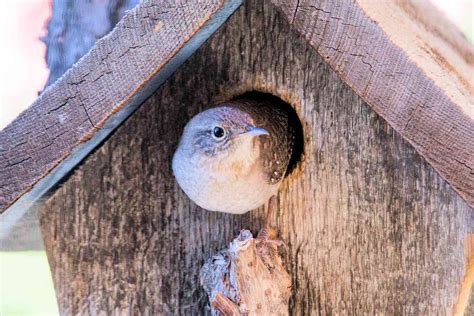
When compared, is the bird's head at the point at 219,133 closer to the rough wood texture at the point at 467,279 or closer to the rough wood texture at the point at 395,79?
the rough wood texture at the point at 395,79

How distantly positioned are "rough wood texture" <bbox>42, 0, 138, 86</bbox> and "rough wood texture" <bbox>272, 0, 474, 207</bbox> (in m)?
1.11

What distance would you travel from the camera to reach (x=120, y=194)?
7.85 feet

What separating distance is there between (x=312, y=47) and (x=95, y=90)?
559 mm

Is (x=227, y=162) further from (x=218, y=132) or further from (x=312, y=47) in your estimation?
(x=312, y=47)

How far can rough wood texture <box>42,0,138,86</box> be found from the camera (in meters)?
2.80

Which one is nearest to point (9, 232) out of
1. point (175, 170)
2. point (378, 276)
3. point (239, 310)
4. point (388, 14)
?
point (175, 170)

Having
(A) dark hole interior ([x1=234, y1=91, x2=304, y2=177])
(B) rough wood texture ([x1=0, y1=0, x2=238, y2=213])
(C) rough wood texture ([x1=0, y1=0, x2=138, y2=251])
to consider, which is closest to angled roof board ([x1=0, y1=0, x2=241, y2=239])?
(B) rough wood texture ([x1=0, y1=0, x2=238, y2=213])

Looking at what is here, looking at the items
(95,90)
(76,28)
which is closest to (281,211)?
(95,90)

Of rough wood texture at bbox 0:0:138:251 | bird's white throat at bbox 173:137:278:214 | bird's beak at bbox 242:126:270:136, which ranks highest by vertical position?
rough wood texture at bbox 0:0:138:251

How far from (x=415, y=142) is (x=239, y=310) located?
2.33 ft

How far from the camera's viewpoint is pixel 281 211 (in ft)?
7.73

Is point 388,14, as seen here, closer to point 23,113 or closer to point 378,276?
point 378,276

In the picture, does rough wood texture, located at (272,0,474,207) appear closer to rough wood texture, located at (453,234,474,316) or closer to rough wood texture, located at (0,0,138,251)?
rough wood texture, located at (453,234,474,316)

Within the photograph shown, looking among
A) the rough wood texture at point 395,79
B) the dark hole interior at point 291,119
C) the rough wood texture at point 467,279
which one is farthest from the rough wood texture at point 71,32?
the rough wood texture at point 467,279
